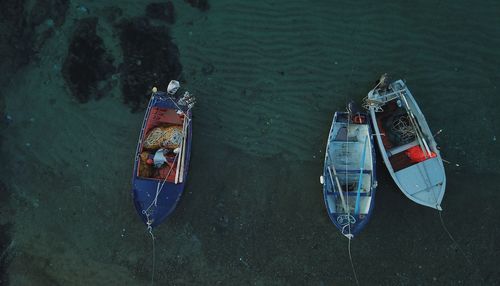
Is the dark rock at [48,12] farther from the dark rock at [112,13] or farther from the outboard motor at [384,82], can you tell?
the outboard motor at [384,82]

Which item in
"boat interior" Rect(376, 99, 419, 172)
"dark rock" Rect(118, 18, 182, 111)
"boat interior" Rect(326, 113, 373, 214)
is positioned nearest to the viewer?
"boat interior" Rect(326, 113, 373, 214)

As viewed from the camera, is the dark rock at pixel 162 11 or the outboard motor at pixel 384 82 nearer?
the outboard motor at pixel 384 82

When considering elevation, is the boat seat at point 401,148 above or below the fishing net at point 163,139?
above

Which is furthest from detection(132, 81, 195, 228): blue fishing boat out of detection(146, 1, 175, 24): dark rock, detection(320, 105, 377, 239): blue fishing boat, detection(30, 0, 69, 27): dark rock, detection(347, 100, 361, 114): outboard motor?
detection(347, 100, 361, 114): outboard motor

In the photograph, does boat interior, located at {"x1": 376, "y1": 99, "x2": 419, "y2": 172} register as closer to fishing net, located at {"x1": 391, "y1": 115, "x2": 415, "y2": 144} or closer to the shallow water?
fishing net, located at {"x1": 391, "y1": 115, "x2": 415, "y2": 144}

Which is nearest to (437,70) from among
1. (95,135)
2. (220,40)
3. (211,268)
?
(220,40)

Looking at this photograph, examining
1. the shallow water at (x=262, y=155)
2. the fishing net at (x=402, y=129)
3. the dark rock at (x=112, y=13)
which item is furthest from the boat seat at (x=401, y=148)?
the dark rock at (x=112, y=13)
